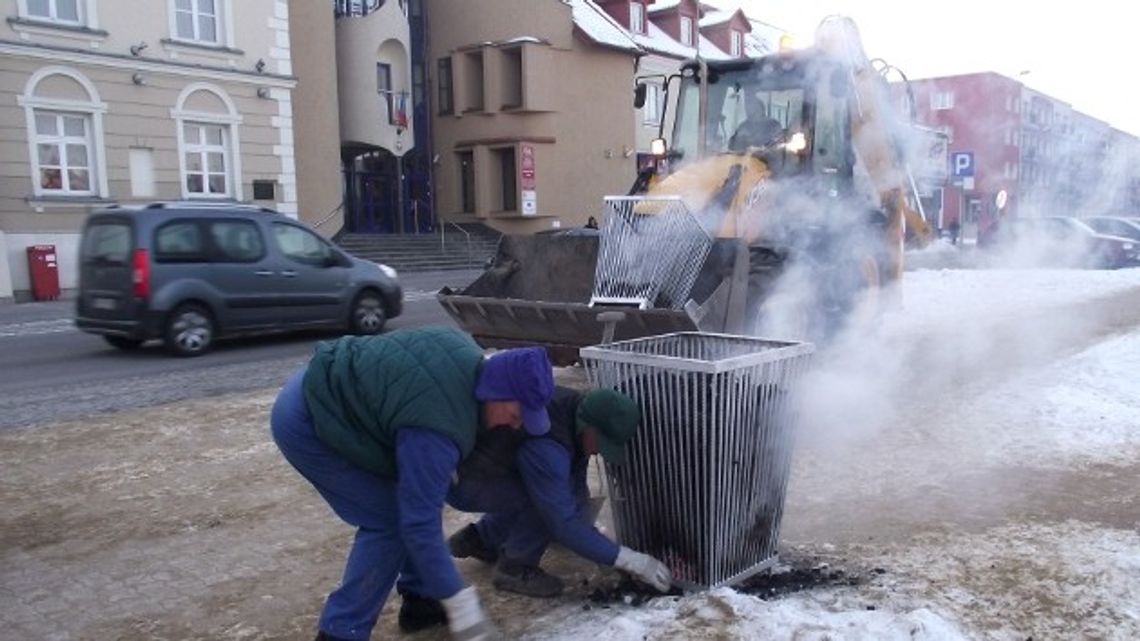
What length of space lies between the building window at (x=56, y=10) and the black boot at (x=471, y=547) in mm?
17817

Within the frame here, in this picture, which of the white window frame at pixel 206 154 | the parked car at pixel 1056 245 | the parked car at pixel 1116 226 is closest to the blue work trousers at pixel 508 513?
the parked car at pixel 1056 245

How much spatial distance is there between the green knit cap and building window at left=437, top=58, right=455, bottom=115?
2707cm

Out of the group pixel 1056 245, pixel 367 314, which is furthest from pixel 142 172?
pixel 1056 245

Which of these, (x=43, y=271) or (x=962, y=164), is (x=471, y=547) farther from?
(x=43, y=271)

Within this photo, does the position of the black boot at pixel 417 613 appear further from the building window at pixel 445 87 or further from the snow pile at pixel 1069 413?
the building window at pixel 445 87

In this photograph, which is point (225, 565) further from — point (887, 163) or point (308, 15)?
point (308, 15)

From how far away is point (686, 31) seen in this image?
34.6 m

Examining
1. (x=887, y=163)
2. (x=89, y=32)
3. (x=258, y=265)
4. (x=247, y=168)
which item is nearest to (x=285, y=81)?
(x=247, y=168)

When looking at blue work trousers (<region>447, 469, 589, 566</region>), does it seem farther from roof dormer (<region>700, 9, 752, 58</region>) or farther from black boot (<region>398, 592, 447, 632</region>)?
roof dormer (<region>700, 9, 752, 58</region>)

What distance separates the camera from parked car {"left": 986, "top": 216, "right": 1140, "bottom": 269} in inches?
747

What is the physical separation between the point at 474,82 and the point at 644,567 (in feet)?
88.1

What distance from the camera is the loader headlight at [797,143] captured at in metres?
7.11

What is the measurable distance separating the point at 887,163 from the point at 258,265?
22.6 feet

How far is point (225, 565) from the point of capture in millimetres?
4066
